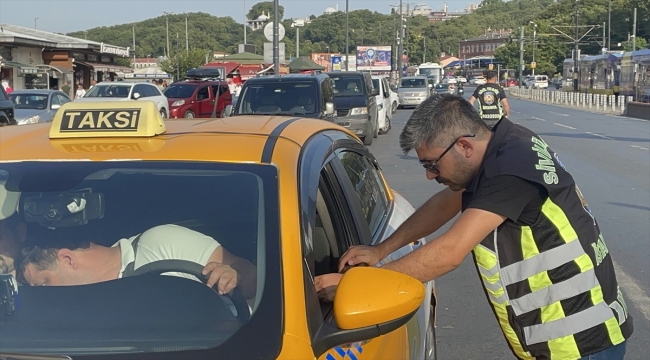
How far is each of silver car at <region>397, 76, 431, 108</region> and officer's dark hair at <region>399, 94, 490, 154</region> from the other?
36.4 metres

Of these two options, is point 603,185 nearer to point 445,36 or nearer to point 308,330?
point 308,330

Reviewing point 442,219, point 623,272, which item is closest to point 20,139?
point 442,219

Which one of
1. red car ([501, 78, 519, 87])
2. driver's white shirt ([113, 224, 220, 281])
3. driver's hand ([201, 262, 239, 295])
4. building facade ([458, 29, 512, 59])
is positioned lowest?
red car ([501, 78, 519, 87])

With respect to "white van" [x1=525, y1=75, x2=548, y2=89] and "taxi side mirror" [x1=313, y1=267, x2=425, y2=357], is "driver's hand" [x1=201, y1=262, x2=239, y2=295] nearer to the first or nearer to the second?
"taxi side mirror" [x1=313, y1=267, x2=425, y2=357]

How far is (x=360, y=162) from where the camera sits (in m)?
4.14

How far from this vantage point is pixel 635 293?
6.51 metres

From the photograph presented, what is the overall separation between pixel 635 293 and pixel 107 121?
4.95m

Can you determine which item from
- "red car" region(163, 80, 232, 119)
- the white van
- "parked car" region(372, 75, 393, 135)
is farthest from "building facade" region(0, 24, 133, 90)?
the white van

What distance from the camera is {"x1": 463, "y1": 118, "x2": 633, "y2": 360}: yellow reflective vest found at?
8.74 ft

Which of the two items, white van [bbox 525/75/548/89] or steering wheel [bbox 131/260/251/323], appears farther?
white van [bbox 525/75/548/89]

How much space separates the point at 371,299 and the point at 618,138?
2088cm

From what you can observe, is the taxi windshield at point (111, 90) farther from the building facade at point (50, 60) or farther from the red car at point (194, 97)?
the building facade at point (50, 60)

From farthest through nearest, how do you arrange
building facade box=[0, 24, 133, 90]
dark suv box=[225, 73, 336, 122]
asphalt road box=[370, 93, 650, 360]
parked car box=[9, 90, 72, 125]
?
building facade box=[0, 24, 133, 90]
parked car box=[9, 90, 72, 125]
dark suv box=[225, 73, 336, 122]
asphalt road box=[370, 93, 650, 360]

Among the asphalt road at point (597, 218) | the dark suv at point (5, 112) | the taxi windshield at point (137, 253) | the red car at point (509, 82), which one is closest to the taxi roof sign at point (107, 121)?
the taxi windshield at point (137, 253)
